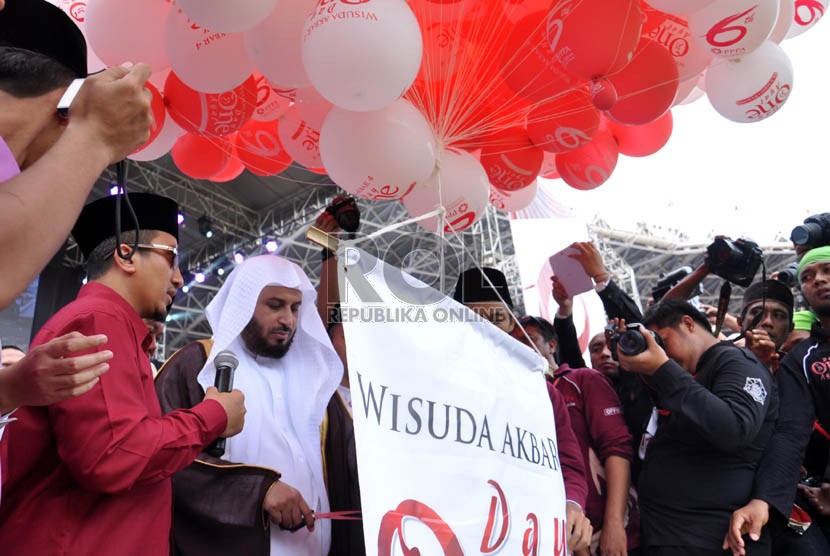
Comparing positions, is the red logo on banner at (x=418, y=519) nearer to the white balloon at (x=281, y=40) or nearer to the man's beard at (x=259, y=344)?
the man's beard at (x=259, y=344)

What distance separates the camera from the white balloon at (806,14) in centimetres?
321

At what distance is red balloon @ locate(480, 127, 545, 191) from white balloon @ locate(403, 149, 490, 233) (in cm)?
17

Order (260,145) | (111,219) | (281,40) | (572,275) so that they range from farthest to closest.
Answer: (572,275) < (260,145) < (281,40) < (111,219)

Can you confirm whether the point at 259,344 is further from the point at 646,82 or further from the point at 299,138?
the point at 646,82

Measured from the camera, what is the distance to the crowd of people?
45.9 inches

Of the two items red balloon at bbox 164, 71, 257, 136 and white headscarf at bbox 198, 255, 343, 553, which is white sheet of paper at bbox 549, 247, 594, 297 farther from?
red balloon at bbox 164, 71, 257, 136

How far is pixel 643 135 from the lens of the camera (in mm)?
3441

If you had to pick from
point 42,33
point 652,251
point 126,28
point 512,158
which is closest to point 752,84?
point 512,158

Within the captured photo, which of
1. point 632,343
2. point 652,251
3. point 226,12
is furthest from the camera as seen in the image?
point 652,251

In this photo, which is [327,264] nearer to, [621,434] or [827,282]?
[621,434]

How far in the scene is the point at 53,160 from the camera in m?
1.03

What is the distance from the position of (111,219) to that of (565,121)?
1.81m

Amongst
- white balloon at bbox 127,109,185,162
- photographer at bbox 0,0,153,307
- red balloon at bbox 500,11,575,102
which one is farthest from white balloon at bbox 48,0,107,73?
photographer at bbox 0,0,153,307

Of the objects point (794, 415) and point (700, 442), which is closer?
point (700, 442)
